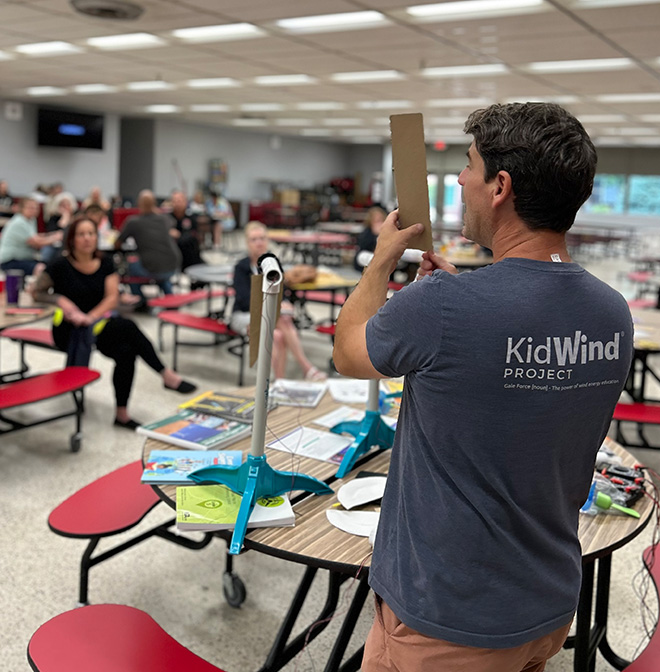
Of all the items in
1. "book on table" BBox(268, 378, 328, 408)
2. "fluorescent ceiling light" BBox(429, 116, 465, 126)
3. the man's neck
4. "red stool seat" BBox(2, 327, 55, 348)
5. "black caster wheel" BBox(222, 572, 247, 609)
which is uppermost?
"fluorescent ceiling light" BBox(429, 116, 465, 126)

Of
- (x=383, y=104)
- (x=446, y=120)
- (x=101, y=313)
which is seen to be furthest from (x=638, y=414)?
(x=446, y=120)

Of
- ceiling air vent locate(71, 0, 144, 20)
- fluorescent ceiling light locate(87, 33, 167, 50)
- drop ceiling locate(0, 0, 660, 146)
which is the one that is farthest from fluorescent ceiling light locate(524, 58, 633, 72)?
ceiling air vent locate(71, 0, 144, 20)

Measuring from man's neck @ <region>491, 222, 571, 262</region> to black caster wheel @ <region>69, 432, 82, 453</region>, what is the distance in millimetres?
3262

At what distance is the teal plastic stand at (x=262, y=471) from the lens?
5.13 ft

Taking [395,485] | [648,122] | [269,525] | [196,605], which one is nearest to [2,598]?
[196,605]

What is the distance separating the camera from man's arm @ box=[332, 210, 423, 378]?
1160 millimetres

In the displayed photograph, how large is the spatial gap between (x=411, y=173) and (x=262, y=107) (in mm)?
12739

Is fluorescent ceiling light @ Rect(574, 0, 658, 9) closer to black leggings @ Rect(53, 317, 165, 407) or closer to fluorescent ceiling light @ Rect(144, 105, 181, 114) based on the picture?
black leggings @ Rect(53, 317, 165, 407)

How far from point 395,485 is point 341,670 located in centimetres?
105

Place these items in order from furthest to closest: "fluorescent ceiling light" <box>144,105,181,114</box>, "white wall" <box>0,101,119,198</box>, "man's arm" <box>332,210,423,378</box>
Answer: "white wall" <box>0,101,119,198</box>, "fluorescent ceiling light" <box>144,105,181,114</box>, "man's arm" <box>332,210,423,378</box>

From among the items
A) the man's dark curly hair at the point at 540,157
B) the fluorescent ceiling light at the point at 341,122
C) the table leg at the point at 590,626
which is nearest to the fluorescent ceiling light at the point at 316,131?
the fluorescent ceiling light at the point at 341,122

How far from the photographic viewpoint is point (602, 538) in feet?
5.29

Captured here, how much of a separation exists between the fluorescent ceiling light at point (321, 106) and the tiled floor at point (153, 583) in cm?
959

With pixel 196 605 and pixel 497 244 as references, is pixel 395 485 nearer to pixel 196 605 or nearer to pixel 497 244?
pixel 497 244
